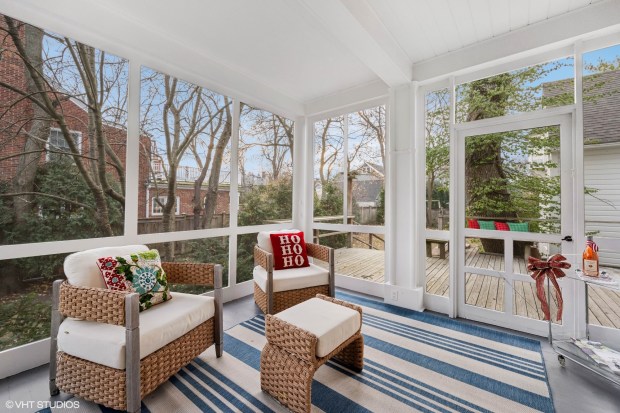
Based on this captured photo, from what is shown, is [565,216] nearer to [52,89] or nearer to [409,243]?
[409,243]

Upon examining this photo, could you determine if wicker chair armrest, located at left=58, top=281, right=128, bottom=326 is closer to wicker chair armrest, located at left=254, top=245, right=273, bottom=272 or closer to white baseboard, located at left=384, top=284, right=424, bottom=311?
wicker chair armrest, located at left=254, top=245, right=273, bottom=272

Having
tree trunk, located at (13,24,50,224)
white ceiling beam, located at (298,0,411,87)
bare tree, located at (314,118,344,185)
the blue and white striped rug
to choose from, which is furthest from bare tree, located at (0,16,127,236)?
bare tree, located at (314,118,344,185)

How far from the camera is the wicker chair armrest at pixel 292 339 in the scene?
1.51 m

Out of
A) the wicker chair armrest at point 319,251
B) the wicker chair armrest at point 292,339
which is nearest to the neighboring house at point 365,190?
the wicker chair armrest at point 319,251

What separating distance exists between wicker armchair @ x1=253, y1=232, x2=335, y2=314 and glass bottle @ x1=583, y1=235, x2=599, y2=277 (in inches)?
80.7

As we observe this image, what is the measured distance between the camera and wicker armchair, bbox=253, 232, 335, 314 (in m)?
2.70

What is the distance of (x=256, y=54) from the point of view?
291cm

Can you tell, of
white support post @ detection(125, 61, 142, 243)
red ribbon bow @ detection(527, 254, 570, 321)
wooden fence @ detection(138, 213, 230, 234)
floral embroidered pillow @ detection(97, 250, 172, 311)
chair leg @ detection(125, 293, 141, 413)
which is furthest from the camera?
wooden fence @ detection(138, 213, 230, 234)

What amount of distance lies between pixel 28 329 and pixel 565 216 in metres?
4.45

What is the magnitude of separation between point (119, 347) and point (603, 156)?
3.72m

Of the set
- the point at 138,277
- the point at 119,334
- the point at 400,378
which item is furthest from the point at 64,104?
the point at 400,378

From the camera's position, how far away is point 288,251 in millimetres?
3121

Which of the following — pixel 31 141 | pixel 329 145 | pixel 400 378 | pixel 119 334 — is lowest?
pixel 400 378

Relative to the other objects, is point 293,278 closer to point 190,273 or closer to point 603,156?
point 190,273
